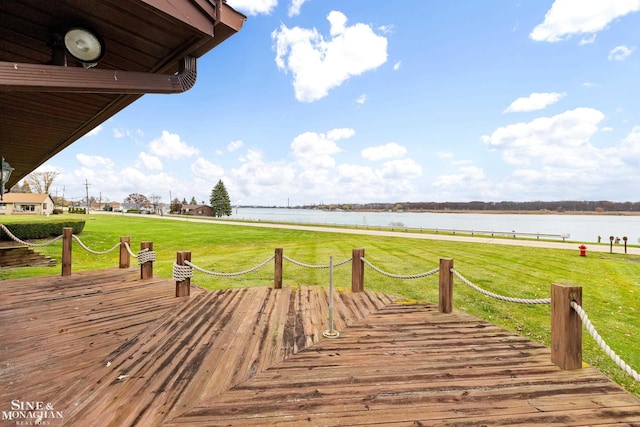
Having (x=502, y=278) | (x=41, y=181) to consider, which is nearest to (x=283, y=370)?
(x=502, y=278)

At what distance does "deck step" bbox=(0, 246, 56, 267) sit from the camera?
952 cm

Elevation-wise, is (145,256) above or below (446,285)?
above

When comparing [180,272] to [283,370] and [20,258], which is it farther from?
[20,258]

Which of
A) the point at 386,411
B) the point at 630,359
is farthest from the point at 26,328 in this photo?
the point at 630,359

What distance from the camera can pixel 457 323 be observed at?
13.5 feet

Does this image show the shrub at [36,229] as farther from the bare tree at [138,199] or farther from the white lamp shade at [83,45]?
the bare tree at [138,199]

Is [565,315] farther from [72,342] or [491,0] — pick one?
[491,0]

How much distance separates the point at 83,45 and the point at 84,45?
0.01m

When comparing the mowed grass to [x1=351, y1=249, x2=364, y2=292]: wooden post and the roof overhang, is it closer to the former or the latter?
[x1=351, y1=249, x2=364, y2=292]: wooden post

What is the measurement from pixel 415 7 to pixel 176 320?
2020cm

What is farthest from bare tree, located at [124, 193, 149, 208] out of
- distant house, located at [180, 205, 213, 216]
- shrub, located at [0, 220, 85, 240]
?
shrub, located at [0, 220, 85, 240]

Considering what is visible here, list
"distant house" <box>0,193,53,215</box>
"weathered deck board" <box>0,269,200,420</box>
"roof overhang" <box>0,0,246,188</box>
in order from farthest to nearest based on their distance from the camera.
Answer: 1. "distant house" <box>0,193,53,215</box>
2. "weathered deck board" <box>0,269,200,420</box>
3. "roof overhang" <box>0,0,246,188</box>

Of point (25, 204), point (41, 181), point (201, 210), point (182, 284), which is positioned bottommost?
point (182, 284)

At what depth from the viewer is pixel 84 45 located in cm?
281
